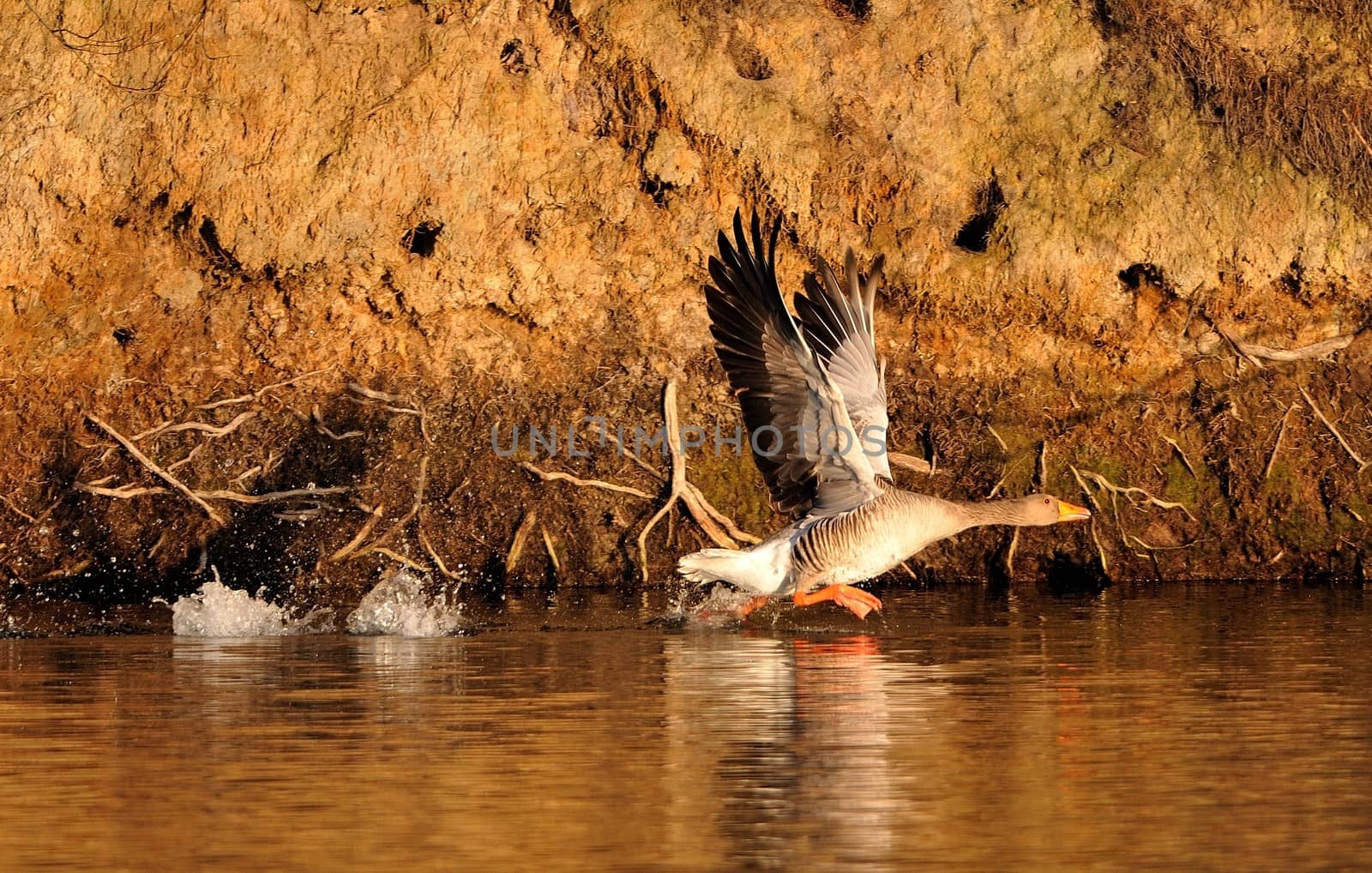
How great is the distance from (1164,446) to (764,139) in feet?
13.9

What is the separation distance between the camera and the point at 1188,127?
16594mm

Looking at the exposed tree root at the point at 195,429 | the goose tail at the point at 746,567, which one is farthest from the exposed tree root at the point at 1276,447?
the exposed tree root at the point at 195,429

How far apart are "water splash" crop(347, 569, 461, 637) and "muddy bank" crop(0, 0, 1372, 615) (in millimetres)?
2350

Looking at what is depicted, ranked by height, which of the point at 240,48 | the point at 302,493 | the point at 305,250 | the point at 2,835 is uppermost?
the point at 240,48

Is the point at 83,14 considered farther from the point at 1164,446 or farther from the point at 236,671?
the point at 1164,446

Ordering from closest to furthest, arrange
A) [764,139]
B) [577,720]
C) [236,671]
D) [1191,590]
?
[577,720] < [236,671] < [1191,590] < [764,139]

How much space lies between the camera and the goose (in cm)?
1193

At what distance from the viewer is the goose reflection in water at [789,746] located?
5914 millimetres

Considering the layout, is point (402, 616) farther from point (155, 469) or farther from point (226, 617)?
point (155, 469)

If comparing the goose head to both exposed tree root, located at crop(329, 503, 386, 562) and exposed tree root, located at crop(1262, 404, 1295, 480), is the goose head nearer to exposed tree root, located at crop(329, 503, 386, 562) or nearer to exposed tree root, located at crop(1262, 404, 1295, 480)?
exposed tree root, located at crop(1262, 404, 1295, 480)

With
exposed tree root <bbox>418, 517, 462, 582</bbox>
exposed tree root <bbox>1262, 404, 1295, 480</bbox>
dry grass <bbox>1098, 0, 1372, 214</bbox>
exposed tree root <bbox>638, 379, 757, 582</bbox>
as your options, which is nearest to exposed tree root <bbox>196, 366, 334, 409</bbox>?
exposed tree root <bbox>418, 517, 462, 582</bbox>

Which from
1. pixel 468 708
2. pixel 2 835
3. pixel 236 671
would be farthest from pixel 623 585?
pixel 2 835

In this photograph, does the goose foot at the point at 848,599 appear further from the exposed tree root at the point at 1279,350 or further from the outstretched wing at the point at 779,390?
the exposed tree root at the point at 1279,350

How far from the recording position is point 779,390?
1206cm
